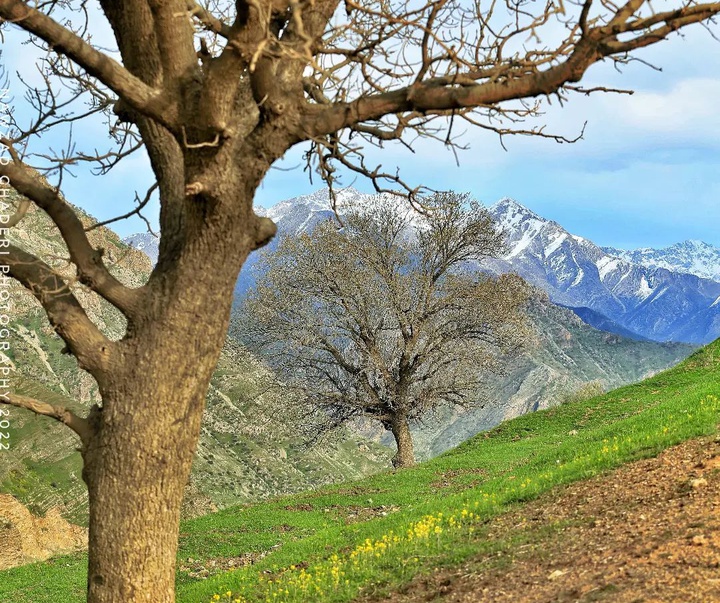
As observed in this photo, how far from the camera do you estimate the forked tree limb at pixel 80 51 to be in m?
5.00

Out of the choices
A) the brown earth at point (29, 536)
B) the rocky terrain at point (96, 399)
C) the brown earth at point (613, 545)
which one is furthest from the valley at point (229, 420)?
the brown earth at point (613, 545)

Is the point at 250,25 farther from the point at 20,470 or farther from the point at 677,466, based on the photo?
the point at 20,470

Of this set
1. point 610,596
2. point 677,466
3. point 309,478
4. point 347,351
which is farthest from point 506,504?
point 309,478

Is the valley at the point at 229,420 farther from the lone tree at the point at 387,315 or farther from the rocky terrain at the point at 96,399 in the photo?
the lone tree at the point at 387,315

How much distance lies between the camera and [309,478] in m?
97.4

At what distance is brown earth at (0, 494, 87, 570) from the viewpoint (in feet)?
66.8

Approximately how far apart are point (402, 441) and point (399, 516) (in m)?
13.9

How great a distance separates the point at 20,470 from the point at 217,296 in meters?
28.9

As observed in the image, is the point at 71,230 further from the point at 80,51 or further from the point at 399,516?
the point at 399,516

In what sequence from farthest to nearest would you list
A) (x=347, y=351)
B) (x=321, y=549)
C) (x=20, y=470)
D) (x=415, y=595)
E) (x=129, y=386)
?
(x=20, y=470)
(x=347, y=351)
(x=321, y=549)
(x=415, y=595)
(x=129, y=386)

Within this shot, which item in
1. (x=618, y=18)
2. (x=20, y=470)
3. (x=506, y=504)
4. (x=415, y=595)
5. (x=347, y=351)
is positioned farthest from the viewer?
(x=20, y=470)

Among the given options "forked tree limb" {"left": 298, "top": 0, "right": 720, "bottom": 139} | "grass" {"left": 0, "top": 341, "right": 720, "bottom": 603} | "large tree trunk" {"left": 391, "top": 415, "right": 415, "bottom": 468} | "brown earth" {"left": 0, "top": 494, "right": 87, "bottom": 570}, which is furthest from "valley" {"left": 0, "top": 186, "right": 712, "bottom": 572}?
"grass" {"left": 0, "top": 341, "right": 720, "bottom": 603}

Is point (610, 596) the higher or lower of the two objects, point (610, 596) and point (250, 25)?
the lower

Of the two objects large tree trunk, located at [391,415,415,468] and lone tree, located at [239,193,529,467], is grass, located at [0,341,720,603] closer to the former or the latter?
large tree trunk, located at [391,415,415,468]
